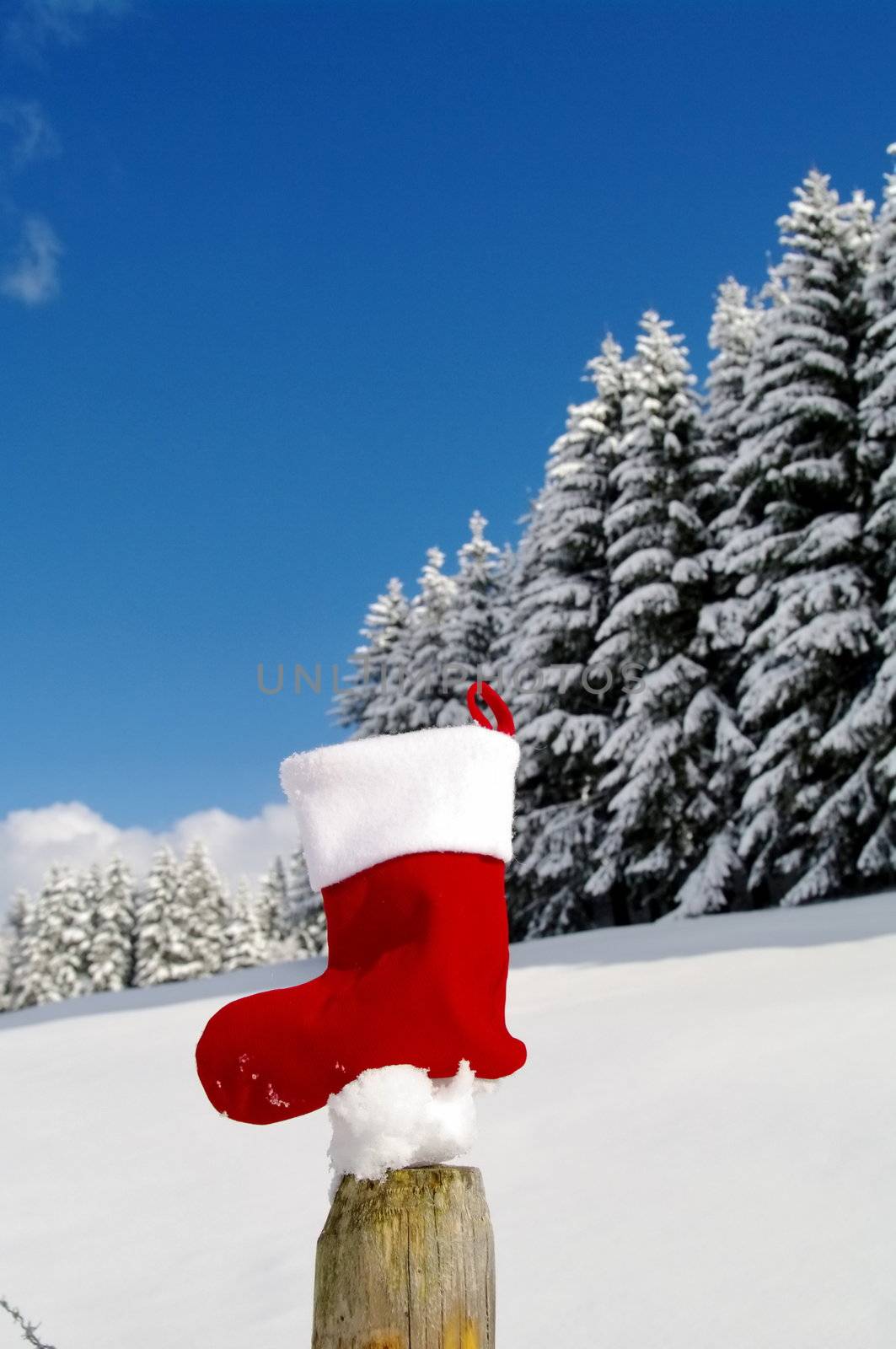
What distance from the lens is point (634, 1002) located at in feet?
28.3

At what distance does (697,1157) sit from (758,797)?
41.3ft

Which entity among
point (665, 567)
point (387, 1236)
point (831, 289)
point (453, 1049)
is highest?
point (831, 289)

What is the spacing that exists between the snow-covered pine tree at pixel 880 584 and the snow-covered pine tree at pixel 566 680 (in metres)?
5.68

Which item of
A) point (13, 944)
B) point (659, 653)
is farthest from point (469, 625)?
point (13, 944)

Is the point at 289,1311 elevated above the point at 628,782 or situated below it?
below

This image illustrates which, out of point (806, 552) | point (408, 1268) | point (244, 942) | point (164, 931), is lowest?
point (244, 942)

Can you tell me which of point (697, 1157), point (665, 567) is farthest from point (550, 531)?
point (697, 1157)

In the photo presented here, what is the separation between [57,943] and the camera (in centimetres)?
5078

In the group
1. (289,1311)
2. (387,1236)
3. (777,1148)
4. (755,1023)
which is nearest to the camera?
(387,1236)

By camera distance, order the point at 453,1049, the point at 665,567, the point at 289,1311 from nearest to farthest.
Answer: the point at 453,1049, the point at 289,1311, the point at 665,567

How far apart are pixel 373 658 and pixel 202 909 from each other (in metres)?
25.0

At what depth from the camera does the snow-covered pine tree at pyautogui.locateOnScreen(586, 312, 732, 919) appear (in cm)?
1902

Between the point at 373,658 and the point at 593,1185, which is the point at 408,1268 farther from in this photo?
the point at 373,658

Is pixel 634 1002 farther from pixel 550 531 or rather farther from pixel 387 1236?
pixel 550 531
